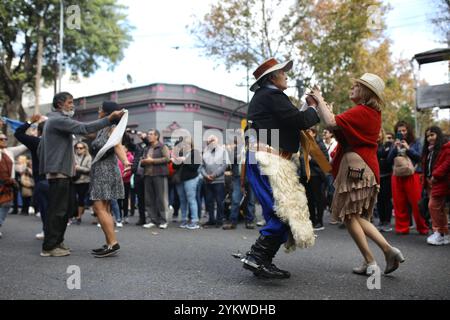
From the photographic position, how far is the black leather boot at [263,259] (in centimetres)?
391

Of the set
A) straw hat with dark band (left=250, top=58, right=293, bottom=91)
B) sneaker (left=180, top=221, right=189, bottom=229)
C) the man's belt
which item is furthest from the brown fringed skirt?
sneaker (left=180, top=221, right=189, bottom=229)

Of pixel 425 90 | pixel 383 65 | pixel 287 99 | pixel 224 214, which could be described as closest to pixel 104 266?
pixel 287 99

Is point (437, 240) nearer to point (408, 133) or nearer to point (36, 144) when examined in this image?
point (408, 133)

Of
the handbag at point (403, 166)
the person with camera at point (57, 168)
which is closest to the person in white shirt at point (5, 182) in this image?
the person with camera at point (57, 168)

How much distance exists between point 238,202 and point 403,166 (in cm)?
346

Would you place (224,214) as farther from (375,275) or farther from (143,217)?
(375,275)

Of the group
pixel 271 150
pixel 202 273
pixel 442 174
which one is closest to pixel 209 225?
pixel 442 174

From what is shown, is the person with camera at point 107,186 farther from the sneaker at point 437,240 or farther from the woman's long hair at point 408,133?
the woman's long hair at point 408,133

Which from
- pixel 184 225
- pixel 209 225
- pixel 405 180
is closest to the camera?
pixel 405 180

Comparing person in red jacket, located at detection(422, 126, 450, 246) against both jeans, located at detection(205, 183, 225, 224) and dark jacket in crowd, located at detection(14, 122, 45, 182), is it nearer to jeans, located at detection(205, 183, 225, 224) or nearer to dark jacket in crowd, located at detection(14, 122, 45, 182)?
jeans, located at detection(205, 183, 225, 224)

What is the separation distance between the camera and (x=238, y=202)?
9242 mm

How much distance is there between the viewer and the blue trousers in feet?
12.9
